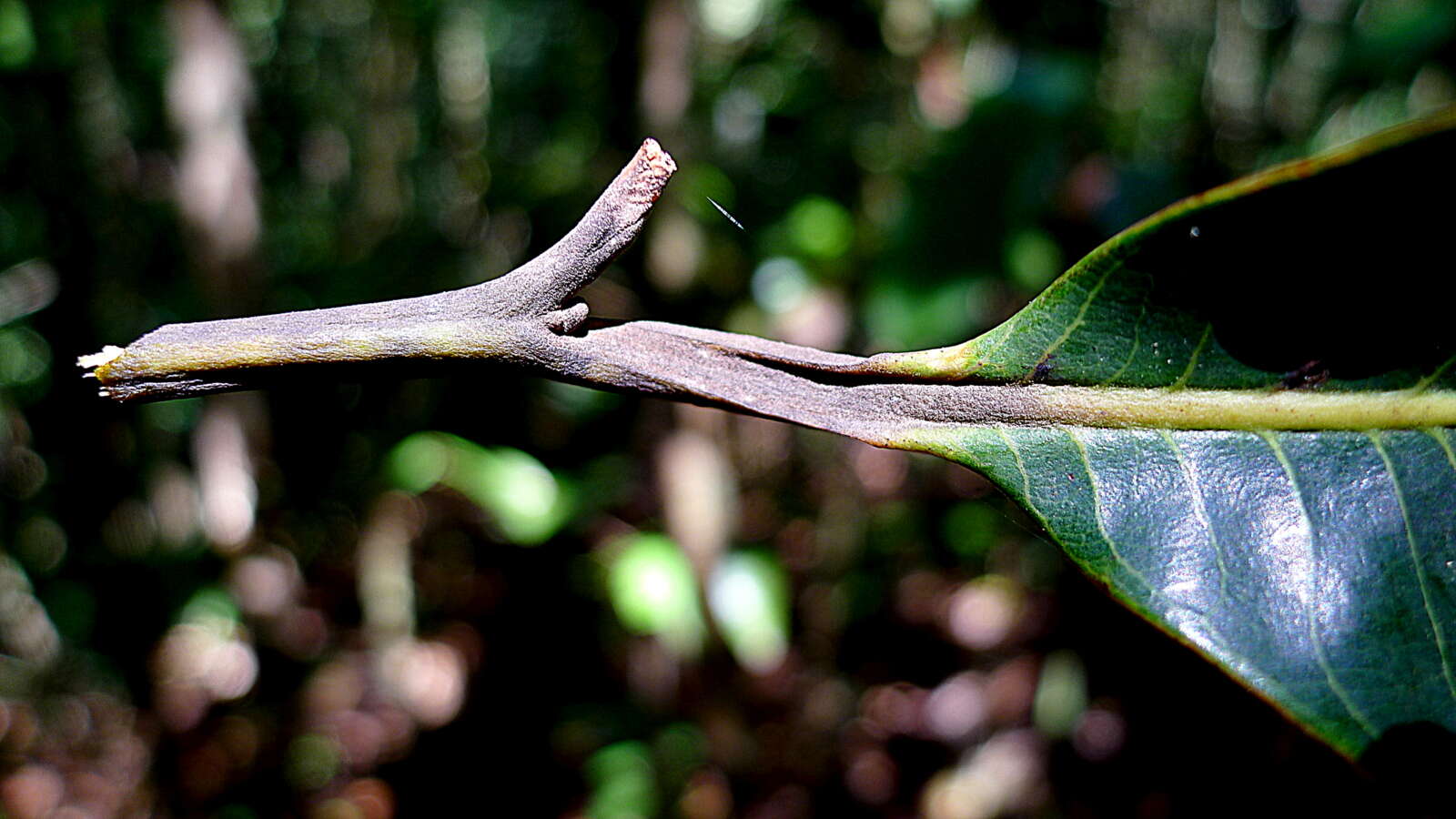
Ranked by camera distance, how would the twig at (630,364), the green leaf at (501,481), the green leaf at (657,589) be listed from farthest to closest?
the green leaf at (501,481), the green leaf at (657,589), the twig at (630,364)

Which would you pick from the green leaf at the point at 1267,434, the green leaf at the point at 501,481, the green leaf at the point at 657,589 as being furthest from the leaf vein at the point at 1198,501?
the green leaf at the point at 501,481

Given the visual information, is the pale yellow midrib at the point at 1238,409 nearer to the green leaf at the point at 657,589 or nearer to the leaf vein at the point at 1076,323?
the leaf vein at the point at 1076,323

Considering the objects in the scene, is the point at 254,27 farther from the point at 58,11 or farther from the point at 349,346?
the point at 349,346

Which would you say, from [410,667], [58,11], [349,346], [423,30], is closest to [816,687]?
[410,667]

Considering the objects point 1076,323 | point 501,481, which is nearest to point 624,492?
point 501,481

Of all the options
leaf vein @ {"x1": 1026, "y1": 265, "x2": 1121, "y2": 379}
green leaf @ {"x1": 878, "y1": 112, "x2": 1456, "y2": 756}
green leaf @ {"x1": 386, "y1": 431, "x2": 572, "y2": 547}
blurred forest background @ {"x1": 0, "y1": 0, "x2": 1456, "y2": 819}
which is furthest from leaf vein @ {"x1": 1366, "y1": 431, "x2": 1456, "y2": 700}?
green leaf @ {"x1": 386, "y1": 431, "x2": 572, "y2": 547}

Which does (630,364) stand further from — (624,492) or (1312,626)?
(624,492)

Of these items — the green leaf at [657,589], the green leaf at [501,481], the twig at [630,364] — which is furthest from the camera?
the green leaf at [501,481]

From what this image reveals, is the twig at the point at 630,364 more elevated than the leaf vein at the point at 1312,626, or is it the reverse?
the twig at the point at 630,364
